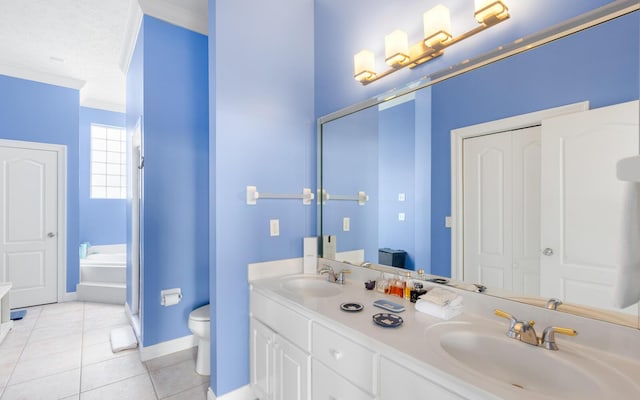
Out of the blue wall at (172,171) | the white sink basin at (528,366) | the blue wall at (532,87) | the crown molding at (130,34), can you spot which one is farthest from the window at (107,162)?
the white sink basin at (528,366)

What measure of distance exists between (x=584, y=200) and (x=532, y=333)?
1.67ft

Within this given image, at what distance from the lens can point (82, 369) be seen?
232 cm

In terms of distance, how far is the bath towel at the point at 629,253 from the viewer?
51 cm

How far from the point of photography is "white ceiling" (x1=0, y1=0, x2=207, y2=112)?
8.65 ft

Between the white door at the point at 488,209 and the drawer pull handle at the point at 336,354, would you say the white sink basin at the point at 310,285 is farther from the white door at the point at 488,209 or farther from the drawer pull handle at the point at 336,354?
the white door at the point at 488,209

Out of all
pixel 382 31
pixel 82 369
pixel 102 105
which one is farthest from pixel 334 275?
pixel 102 105

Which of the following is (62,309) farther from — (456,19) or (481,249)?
(456,19)

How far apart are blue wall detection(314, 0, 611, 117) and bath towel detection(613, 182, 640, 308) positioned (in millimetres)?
981

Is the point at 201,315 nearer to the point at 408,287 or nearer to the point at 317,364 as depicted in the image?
the point at 317,364

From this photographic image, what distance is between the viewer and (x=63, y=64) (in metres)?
3.69

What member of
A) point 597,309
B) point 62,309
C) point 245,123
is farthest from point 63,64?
point 597,309

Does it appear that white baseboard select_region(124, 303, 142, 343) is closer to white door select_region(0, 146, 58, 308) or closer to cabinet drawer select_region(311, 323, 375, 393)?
white door select_region(0, 146, 58, 308)

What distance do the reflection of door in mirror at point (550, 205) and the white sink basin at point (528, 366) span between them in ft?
0.76

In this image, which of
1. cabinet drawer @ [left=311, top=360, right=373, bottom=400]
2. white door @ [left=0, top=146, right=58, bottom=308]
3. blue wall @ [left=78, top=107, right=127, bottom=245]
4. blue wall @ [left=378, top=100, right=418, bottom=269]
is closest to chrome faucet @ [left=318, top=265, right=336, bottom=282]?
blue wall @ [left=378, top=100, right=418, bottom=269]
